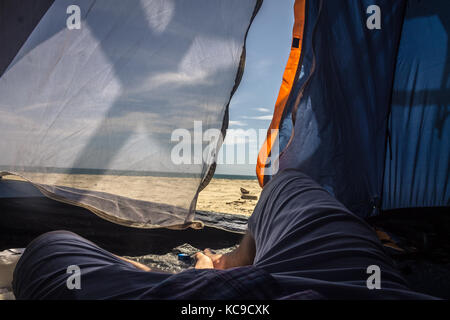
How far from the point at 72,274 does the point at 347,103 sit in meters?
1.36

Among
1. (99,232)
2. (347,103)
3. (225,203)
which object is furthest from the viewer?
(225,203)

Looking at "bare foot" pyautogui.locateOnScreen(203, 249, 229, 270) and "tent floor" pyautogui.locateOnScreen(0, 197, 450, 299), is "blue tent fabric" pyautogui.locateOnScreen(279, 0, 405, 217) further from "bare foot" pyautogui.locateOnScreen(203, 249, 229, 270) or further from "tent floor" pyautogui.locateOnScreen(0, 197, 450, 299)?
"bare foot" pyautogui.locateOnScreen(203, 249, 229, 270)

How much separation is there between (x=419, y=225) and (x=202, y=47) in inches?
56.4

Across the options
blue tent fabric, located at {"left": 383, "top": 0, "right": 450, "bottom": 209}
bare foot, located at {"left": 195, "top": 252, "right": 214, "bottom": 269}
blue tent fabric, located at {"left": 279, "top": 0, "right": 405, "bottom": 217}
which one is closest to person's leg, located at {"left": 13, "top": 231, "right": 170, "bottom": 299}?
bare foot, located at {"left": 195, "top": 252, "right": 214, "bottom": 269}

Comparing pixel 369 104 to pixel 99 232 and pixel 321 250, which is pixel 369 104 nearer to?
pixel 321 250

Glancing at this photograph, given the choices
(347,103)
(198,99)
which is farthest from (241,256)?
(347,103)

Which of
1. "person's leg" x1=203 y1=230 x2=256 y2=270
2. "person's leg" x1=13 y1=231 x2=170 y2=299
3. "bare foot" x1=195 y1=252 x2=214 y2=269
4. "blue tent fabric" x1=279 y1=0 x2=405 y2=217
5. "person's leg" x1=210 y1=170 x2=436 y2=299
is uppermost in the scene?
"blue tent fabric" x1=279 y1=0 x2=405 y2=217

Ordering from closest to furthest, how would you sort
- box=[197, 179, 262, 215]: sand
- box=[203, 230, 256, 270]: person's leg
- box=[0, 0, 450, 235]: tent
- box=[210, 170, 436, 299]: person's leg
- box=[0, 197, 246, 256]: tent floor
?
1. box=[210, 170, 436, 299]: person's leg
2. box=[203, 230, 256, 270]: person's leg
3. box=[0, 0, 450, 235]: tent
4. box=[0, 197, 246, 256]: tent floor
5. box=[197, 179, 262, 215]: sand

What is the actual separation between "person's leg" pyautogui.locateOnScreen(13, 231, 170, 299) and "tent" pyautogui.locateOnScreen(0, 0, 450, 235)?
64 centimetres

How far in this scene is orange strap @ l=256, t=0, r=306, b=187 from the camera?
50.6 inches

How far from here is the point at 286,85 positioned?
52.9 inches

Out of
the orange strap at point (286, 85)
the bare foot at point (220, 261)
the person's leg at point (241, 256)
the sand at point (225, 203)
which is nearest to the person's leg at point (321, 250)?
the person's leg at point (241, 256)

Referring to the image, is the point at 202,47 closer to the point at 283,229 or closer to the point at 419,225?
the point at 283,229

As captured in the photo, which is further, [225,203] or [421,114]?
[225,203]
